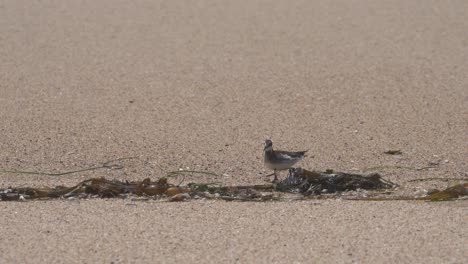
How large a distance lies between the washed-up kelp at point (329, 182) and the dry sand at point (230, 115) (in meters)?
0.28

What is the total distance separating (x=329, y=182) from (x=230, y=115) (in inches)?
118

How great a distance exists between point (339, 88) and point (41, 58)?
4062mm

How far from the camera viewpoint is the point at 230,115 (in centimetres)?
1005

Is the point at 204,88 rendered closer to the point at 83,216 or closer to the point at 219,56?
the point at 219,56

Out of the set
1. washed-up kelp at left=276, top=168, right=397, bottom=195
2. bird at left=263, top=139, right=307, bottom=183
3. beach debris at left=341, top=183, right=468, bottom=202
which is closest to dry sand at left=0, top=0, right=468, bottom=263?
beach debris at left=341, top=183, right=468, bottom=202

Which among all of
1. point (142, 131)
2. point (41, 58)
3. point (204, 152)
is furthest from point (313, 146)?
point (41, 58)

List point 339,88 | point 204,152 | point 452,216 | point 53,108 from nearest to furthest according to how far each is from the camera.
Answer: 1. point 452,216
2. point 204,152
3. point 53,108
4. point 339,88

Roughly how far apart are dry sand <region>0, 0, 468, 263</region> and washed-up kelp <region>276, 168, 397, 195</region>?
279mm

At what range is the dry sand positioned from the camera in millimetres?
5668

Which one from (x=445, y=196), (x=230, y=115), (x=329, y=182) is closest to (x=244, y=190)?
(x=329, y=182)

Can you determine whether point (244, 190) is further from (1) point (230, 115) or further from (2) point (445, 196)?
(1) point (230, 115)

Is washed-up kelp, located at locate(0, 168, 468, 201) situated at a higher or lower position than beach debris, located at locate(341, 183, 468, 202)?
lower

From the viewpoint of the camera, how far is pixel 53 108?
10.3m

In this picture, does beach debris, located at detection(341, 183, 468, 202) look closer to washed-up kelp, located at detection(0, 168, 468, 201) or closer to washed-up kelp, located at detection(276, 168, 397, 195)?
washed-up kelp, located at detection(0, 168, 468, 201)
